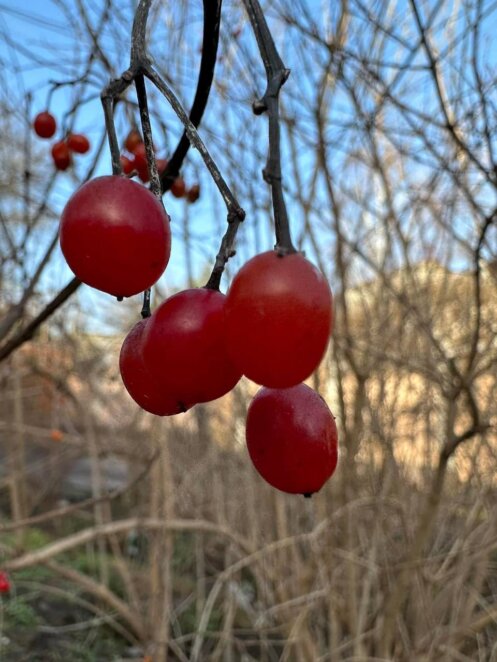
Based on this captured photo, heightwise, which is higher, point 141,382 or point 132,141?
point 132,141

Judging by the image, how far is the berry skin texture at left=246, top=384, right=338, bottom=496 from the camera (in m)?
0.39

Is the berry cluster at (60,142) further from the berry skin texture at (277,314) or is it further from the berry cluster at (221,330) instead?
the berry skin texture at (277,314)

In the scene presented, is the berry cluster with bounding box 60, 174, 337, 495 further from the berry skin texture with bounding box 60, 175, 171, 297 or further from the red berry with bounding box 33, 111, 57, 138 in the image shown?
the red berry with bounding box 33, 111, 57, 138

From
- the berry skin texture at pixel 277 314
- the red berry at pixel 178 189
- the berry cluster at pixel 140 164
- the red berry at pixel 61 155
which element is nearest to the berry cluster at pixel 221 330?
the berry skin texture at pixel 277 314

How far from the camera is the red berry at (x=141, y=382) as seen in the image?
0.41 metres

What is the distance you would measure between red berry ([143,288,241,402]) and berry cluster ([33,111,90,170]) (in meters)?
0.97

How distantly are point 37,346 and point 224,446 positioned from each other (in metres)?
1.27

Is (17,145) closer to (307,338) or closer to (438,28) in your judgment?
(438,28)

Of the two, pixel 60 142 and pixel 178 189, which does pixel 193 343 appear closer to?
pixel 178 189

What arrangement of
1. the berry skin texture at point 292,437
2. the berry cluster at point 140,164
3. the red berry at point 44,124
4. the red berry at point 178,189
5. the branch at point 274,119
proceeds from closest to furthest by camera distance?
the branch at point 274,119, the berry skin texture at point 292,437, the berry cluster at point 140,164, the red berry at point 178,189, the red berry at point 44,124

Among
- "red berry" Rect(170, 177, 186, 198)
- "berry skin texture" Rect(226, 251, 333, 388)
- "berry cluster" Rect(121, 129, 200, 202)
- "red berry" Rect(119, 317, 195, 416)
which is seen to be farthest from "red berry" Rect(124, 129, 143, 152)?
"berry skin texture" Rect(226, 251, 333, 388)

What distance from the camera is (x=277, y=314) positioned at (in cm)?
30

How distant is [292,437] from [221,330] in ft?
0.27

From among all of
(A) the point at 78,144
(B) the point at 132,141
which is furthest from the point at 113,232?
(A) the point at 78,144
